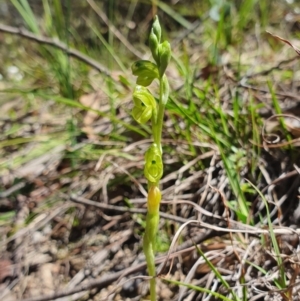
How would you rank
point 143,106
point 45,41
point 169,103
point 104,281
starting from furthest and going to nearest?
point 45,41 → point 169,103 → point 104,281 → point 143,106

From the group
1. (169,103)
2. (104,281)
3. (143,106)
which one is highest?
→ (169,103)

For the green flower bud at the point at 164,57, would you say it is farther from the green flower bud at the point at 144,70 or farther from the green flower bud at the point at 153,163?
the green flower bud at the point at 153,163

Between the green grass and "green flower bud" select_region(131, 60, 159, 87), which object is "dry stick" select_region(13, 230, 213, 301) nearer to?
the green grass

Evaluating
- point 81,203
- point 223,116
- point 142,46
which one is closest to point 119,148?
point 81,203

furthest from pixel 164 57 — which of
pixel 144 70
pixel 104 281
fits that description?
pixel 104 281

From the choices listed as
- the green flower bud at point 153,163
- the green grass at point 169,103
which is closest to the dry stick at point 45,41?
the green grass at point 169,103

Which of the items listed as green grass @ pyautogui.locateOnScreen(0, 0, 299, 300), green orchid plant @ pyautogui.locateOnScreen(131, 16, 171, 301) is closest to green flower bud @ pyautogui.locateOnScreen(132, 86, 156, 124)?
green orchid plant @ pyautogui.locateOnScreen(131, 16, 171, 301)

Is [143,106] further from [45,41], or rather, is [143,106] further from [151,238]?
[45,41]
